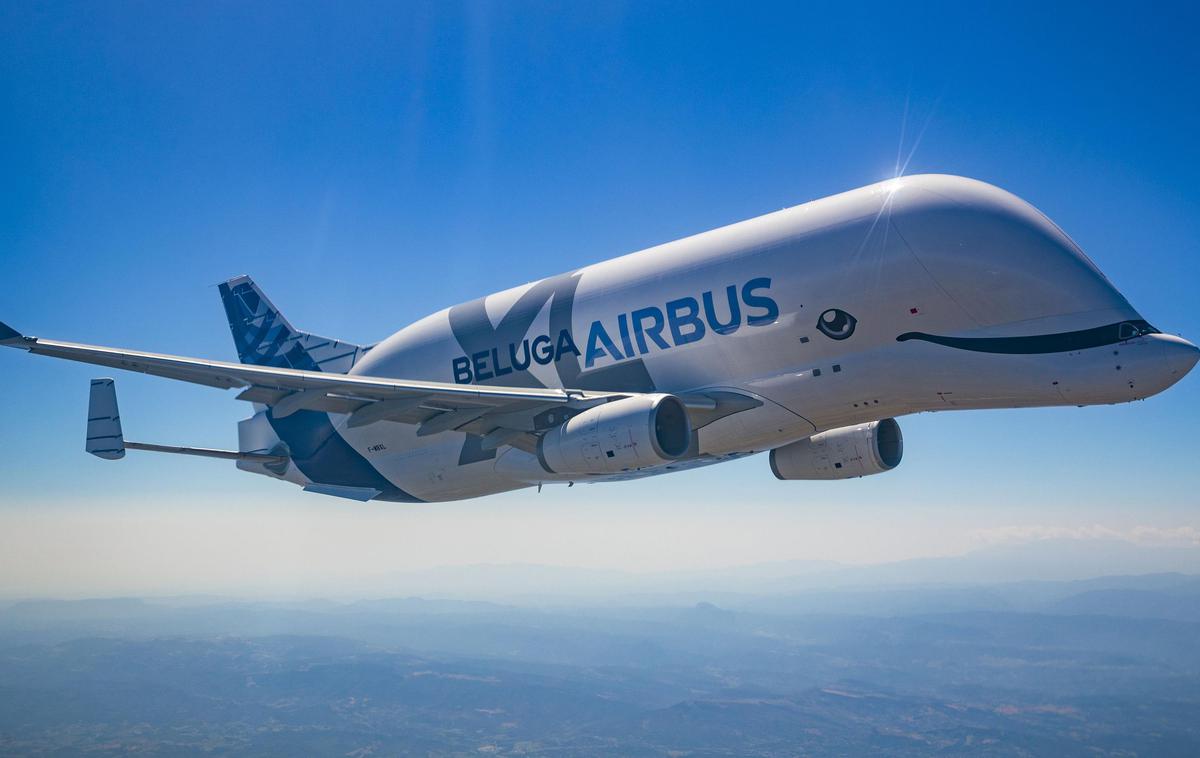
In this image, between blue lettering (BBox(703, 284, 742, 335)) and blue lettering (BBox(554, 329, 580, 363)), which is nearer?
blue lettering (BBox(703, 284, 742, 335))

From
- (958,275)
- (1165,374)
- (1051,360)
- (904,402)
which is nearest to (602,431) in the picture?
(904,402)

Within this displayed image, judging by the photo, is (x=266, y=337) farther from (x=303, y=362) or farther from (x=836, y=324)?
(x=836, y=324)

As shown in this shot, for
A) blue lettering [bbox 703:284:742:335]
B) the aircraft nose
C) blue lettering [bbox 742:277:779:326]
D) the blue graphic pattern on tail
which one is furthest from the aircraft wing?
the aircraft nose

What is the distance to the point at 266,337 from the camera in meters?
36.8

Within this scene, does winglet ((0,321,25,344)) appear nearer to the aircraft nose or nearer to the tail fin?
the tail fin

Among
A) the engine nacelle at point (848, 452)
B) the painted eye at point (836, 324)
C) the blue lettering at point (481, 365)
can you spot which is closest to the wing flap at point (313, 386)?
the blue lettering at point (481, 365)

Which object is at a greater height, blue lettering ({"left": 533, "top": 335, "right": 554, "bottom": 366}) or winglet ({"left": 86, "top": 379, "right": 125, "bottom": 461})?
blue lettering ({"left": 533, "top": 335, "right": 554, "bottom": 366})

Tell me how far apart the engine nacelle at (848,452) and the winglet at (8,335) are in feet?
69.4

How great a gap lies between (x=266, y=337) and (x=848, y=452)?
2526cm

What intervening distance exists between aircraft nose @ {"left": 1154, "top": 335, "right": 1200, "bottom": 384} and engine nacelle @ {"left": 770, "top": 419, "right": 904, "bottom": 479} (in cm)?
903

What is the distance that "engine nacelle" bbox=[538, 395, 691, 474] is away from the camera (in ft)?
63.4

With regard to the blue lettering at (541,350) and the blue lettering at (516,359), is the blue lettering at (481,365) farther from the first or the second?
the blue lettering at (541,350)

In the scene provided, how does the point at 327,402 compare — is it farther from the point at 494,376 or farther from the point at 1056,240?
the point at 1056,240

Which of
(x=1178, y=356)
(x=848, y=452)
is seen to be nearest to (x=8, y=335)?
(x=848, y=452)
